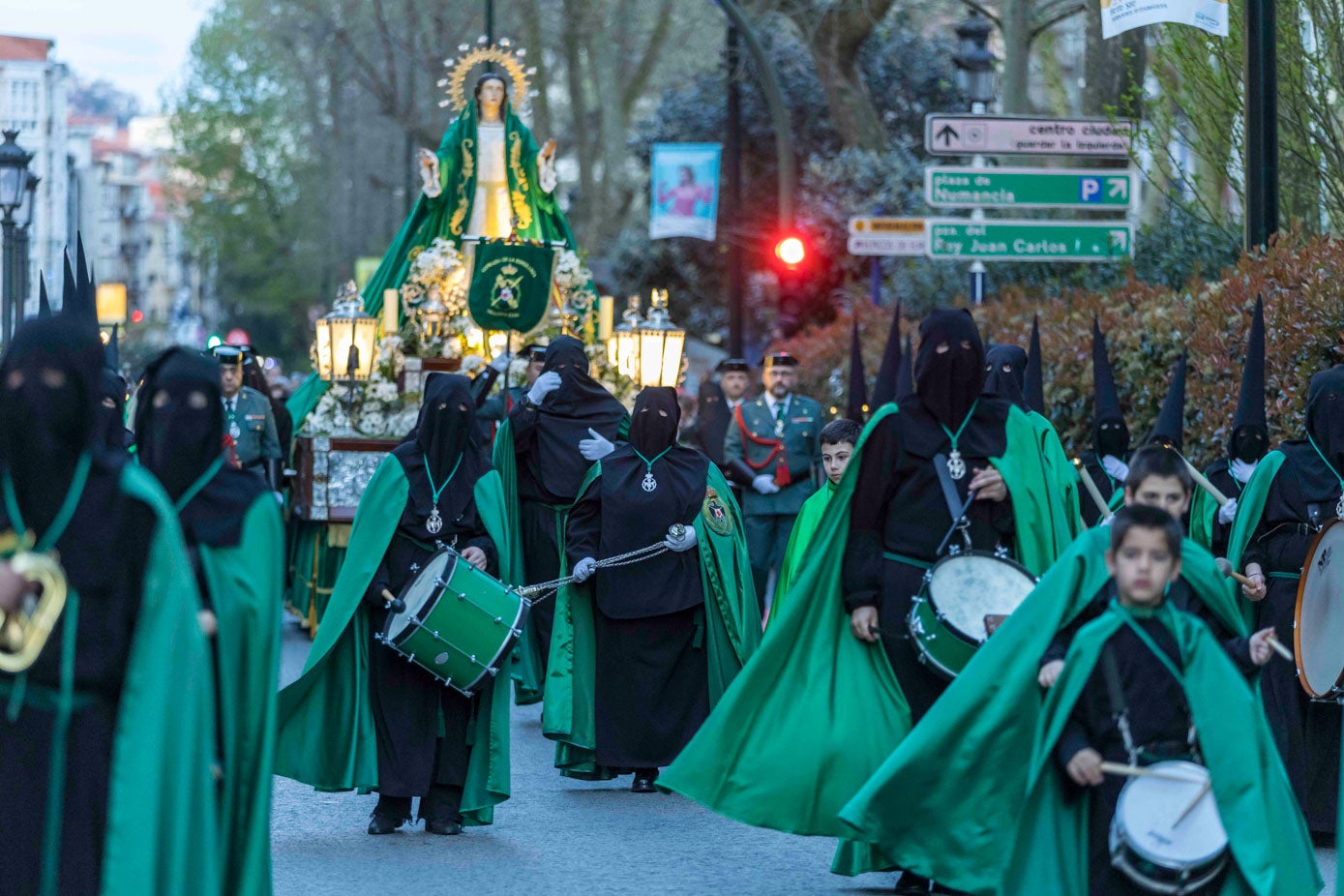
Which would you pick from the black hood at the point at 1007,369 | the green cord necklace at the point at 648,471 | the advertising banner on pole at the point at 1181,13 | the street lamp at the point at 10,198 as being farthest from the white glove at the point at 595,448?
the street lamp at the point at 10,198

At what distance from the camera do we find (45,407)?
16.9ft

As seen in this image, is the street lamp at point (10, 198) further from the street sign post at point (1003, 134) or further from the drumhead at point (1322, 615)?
the drumhead at point (1322, 615)

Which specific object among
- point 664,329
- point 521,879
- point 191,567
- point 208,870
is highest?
point 664,329

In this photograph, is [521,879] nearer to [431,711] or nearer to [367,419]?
[431,711]

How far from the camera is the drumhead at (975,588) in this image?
7336 millimetres

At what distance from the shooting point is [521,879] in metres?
8.29

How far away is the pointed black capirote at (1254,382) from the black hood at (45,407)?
5825mm

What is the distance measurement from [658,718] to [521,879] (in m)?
2.22

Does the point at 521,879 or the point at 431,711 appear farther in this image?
the point at 431,711

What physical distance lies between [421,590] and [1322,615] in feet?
10.8

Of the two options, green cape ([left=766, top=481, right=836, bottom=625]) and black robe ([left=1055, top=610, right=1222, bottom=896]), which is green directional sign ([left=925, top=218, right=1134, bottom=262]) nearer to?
green cape ([left=766, top=481, right=836, bottom=625])

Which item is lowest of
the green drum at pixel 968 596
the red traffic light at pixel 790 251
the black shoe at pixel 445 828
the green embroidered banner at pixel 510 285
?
the black shoe at pixel 445 828

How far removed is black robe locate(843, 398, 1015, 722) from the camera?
308 inches

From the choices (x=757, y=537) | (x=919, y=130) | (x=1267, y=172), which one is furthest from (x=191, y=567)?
(x=919, y=130)
